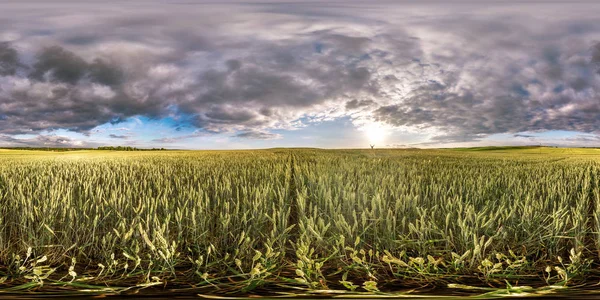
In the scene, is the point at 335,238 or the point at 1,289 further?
the point at 335,238

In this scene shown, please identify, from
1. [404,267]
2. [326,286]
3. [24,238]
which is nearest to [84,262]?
[24,238]

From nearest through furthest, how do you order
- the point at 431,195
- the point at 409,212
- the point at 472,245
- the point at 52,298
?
the point at 52,298 < the point at 472,245 < the point at 409,212 < the point at 431,195

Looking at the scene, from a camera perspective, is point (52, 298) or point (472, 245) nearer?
point (52, 298)

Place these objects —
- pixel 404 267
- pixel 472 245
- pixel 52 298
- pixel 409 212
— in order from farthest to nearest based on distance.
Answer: pixel 409 212 < pixel 472 245 < pixel 404 267 < pixel 52 298

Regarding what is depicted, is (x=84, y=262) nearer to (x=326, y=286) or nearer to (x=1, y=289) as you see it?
(x=1, y=289)

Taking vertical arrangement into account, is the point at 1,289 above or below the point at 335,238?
below

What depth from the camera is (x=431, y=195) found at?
570 cm

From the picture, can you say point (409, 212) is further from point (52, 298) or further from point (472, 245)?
point (52, 298)

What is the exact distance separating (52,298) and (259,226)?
6.68ft

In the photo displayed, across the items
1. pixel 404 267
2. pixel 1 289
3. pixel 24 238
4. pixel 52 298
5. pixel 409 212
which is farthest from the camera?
pixel 409 212

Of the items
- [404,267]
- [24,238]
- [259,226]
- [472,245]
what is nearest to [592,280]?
[472,245]

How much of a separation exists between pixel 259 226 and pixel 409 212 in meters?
1.78

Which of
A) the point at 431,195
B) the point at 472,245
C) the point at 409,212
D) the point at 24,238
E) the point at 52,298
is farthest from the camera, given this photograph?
the point at 431,195

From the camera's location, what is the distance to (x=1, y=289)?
9.35ft
